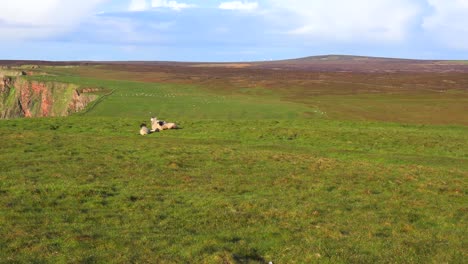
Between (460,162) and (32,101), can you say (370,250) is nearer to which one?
(460,162)

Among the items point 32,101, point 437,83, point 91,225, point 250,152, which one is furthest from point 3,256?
point 437,83

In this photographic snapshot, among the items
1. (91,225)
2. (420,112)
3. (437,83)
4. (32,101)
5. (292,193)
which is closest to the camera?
(91,225)

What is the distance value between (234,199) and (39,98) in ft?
210

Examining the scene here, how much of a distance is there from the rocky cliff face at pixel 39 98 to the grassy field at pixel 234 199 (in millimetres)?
35520

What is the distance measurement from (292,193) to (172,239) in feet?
22.6

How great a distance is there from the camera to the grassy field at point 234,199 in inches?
463

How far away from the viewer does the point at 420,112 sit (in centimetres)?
5628

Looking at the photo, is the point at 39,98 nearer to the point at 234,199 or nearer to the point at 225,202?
the point at 234,199

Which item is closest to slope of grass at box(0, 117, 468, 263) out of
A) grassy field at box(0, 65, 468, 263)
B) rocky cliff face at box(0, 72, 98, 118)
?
grassy field at box(0, 65, 468, 263)

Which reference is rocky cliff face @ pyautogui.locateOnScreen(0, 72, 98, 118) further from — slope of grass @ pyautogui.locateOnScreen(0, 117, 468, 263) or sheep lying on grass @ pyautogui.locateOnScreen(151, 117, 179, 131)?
slope of grass @ pyautogui.locateOnScreen(0, 117, 468, 263)

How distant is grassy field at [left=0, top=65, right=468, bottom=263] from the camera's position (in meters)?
11.8

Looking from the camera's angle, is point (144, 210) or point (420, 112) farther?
point (420, 112)

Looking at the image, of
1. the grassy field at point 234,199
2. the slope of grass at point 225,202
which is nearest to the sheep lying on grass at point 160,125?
the grassy field at point 234,199

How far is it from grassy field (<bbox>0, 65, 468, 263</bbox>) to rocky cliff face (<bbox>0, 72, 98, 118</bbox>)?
35520mm
